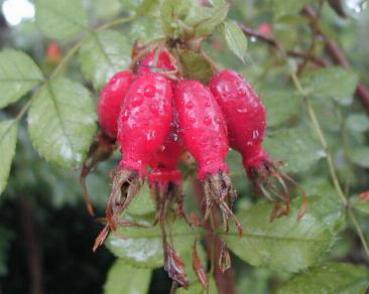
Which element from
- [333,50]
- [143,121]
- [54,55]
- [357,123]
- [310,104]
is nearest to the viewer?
[143,121]

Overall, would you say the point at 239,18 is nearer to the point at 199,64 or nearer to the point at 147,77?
the point at 199,64

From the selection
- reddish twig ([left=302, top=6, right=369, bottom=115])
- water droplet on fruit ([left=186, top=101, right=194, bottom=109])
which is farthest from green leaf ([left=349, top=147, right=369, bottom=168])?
water droplet on fruit ([left=186, top=101, right=194, bottom=109])

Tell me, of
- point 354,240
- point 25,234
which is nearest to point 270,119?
point 354,240

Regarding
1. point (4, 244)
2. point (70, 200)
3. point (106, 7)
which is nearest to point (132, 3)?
point (106, 7)

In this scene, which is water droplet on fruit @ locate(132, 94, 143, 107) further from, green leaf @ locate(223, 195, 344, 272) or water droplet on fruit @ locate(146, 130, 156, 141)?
green leaf @ locate(223, 195, 344, 272)

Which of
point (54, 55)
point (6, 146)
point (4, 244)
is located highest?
point (6, 146)

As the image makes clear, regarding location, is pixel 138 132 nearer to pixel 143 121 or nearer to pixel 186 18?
pixel 143 121

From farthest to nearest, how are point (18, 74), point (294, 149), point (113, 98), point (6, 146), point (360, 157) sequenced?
1. point (360, 157)
2. point (294, 149)
3. point (18, 74)
4. point (6, 146)
5. point (113, 98)
